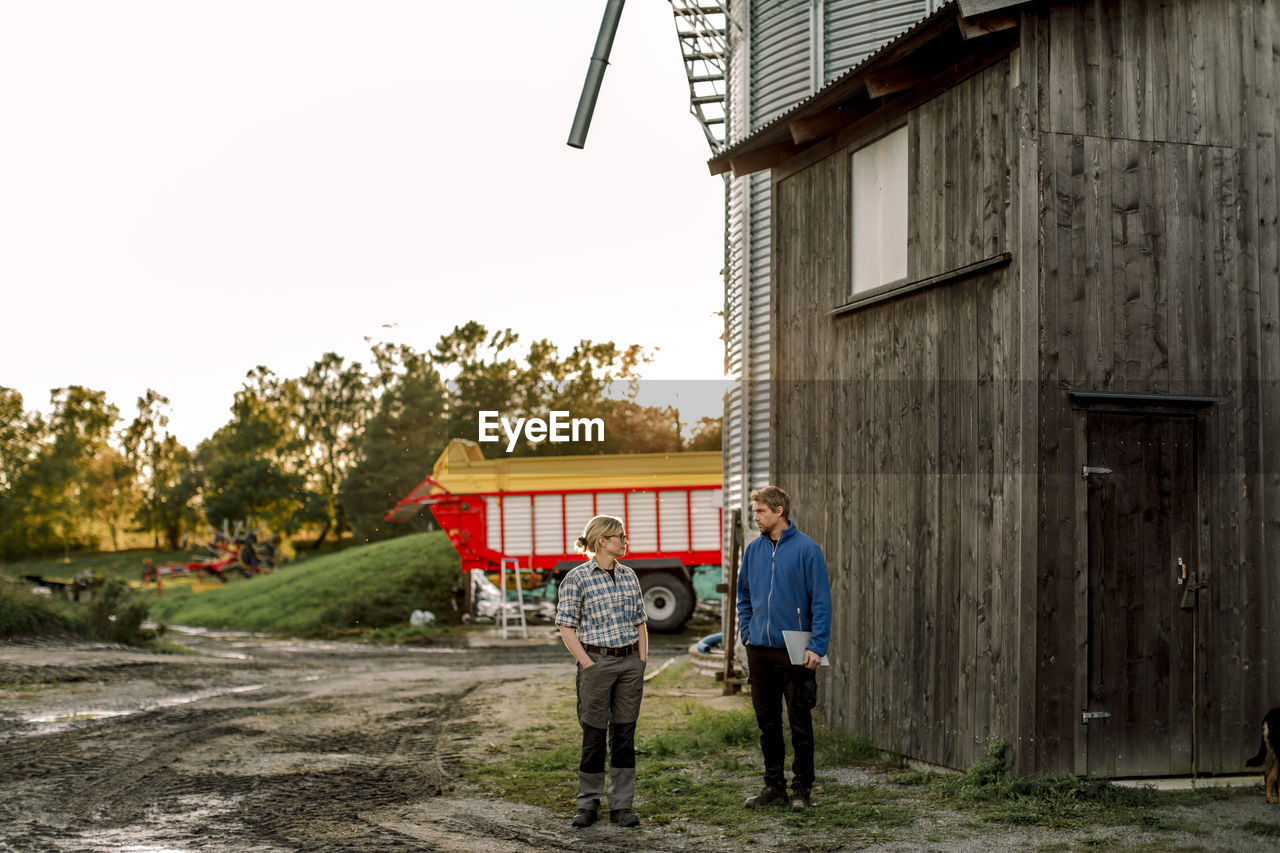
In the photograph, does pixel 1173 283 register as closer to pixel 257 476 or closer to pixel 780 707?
pixel 780 707

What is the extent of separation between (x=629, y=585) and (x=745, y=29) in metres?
8.47

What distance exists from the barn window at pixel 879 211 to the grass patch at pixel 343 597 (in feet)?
50.4

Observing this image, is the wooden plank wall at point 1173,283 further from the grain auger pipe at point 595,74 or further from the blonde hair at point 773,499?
the grain auger pipe at point 595,74

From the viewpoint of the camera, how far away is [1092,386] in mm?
7520

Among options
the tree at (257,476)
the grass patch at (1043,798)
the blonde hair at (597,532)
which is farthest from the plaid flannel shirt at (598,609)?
the tree at (257,476)

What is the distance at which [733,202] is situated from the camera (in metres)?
13.6

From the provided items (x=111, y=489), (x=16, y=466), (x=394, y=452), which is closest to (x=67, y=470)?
(x=16, y=466)

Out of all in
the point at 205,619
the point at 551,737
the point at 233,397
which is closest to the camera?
the point at 551,737

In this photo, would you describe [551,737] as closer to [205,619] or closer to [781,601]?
[781,601]

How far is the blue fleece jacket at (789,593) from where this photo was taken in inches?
279

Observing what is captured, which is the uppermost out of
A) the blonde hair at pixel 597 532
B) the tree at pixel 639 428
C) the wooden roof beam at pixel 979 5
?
the wooden roof beam at pixel 979 5

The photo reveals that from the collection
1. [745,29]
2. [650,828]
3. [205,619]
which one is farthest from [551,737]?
[205,619]

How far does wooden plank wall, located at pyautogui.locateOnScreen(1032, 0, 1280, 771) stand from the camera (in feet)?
24.4

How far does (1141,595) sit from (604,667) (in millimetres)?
3313
